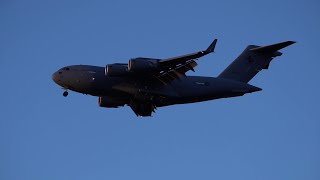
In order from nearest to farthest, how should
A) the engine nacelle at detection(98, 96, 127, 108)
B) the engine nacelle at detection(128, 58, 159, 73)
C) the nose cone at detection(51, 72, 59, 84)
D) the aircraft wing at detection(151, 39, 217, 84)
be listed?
the aircraft wing at detection(151, 39, 217, 84) < the engine nacelle at detection(128, 58, 159, 73) < the nose cone at detection(51, 72, 59, 84) < the engine nacelle at detection(98, 96, 127, 108)

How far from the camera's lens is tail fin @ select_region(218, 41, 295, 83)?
2427cm

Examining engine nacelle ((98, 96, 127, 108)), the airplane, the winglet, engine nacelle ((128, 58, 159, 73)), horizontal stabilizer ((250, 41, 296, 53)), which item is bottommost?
engine nacelle ((98, 96, 127, 108))

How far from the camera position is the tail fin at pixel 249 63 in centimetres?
2427

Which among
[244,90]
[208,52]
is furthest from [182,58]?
[244,90]

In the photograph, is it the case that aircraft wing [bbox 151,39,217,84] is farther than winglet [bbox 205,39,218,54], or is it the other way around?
aircraft wing [bbox 151,39,217,84]

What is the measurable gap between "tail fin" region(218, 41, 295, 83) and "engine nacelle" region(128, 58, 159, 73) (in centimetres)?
466

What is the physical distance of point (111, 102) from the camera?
23172 millimetres

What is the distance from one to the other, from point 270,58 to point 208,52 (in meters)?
6.33

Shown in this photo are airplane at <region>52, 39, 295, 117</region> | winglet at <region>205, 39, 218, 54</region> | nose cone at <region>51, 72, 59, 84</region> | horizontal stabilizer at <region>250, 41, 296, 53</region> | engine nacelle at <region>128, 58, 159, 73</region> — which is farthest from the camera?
horizontal stabilizer at <region>250, 41, 296, 53</region>

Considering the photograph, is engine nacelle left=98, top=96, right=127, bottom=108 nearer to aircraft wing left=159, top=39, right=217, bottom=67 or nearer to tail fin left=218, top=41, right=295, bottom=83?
aircraft wing left=159, top=39, right=217, bottom=67

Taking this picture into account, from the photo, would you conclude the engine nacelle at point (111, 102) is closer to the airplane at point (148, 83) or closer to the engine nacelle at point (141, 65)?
the airplane at point (148, 83)

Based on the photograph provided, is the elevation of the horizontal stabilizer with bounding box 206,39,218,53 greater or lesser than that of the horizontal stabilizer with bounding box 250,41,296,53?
lesser

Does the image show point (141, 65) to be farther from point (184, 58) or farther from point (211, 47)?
point (211, 47)

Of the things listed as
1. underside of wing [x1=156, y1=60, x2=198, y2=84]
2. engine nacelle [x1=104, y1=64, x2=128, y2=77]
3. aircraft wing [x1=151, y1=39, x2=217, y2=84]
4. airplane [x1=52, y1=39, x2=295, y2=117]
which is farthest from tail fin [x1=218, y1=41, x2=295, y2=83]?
engine nacelle [x1=104, y1=64, x2=128, y2=77]
